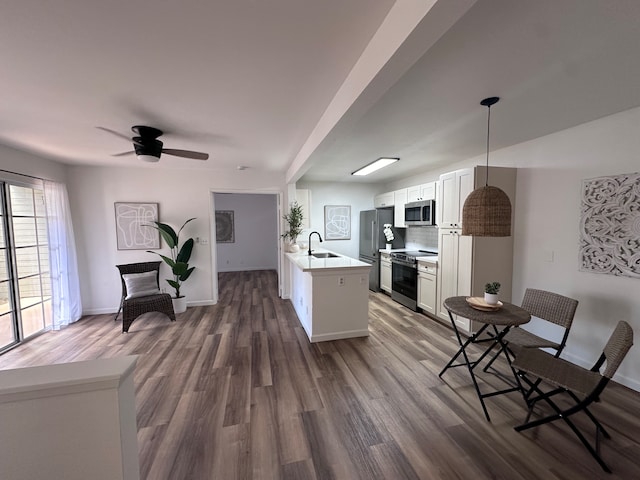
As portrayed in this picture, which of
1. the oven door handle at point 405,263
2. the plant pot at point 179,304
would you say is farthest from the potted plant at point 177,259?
the oven door handle at point 405,263

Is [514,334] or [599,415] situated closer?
[599,415]

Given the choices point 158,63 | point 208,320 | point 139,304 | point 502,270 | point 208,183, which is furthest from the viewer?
point 208,183

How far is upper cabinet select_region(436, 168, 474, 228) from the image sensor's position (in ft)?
10.7

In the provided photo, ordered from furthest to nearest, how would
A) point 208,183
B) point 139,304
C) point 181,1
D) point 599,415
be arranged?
point 208,183 < point 139,304 < point 599,415 < point 181,1

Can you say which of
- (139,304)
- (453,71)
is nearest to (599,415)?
(453,71)

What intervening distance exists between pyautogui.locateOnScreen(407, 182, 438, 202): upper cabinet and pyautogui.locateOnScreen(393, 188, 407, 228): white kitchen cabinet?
15 cm

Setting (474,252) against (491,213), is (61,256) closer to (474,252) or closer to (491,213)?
(491,213)

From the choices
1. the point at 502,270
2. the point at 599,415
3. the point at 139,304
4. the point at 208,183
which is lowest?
Answer: the point at 599,415

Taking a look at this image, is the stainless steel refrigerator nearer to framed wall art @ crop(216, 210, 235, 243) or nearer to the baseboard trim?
the baseboard trim

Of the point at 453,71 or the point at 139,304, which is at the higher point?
the point at 453,71

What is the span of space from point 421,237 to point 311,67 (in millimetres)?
4105

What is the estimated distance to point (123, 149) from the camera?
3.37 meters

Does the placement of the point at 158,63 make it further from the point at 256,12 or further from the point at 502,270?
the point at 502,270

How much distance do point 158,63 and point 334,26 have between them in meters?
1.10
